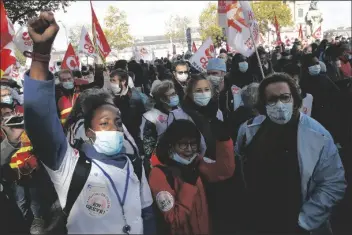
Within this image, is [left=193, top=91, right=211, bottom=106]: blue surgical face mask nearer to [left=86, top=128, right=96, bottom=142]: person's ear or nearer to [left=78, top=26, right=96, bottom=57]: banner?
[left=86, top=128, right=96, bottom=142]: person's ear

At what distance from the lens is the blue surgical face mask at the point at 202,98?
12.6ft

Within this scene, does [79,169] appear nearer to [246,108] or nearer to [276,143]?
[276,143]

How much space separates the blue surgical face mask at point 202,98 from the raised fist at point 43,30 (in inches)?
94.3

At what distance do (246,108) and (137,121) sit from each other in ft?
4.53

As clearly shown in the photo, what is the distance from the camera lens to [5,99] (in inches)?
180

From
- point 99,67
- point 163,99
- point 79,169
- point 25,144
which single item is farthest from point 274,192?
point 99,67

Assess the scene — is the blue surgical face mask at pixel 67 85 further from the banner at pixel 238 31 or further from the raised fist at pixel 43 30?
the raised fist at pixel 43 30

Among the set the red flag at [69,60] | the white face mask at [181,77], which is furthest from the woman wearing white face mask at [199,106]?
the red flag at [69,60]

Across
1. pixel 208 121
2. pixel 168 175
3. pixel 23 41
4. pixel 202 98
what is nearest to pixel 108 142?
pixel 168 175

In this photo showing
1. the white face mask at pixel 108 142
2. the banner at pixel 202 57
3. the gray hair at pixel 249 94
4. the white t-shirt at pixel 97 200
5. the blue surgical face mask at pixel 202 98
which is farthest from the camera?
the banner at pixel 202 57

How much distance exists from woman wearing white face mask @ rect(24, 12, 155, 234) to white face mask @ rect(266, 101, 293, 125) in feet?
3.19

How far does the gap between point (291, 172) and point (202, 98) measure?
1627 mm

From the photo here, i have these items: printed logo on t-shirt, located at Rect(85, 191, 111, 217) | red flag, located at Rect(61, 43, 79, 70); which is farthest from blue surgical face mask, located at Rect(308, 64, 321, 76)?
red flag, located at Rect(61, 43, 79, 70)

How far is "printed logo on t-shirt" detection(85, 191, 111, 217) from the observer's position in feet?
6.23
